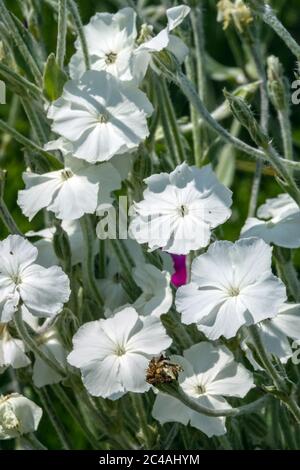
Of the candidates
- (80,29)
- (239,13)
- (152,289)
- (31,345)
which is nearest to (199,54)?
(239,13)

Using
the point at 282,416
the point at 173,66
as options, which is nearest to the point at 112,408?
the point at 282,416

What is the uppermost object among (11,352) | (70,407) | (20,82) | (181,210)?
(20,82)

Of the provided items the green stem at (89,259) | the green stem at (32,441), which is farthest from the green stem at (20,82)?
the green stem at (32,441)

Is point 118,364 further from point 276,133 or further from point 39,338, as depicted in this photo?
point 276,133

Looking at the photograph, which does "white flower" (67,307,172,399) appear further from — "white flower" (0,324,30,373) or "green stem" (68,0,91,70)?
"green stem" (68,0,91,70)

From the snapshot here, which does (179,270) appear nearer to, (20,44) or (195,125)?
(195,125)

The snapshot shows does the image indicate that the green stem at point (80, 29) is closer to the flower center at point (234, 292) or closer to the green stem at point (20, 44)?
the green stem at point (20, 44)

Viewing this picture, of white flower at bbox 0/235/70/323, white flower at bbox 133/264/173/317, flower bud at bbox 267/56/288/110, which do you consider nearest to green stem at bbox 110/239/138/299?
white flower at bbox 133/264/173/317
